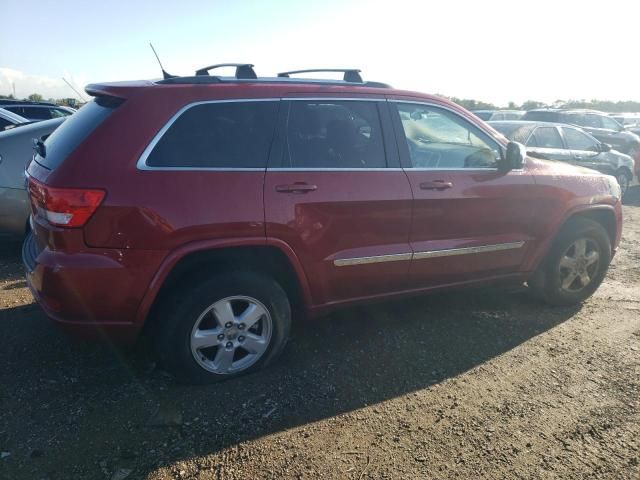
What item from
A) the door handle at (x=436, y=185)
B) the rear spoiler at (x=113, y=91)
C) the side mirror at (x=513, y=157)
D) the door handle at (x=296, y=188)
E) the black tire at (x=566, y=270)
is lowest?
the black tire at (x=566, y=270)

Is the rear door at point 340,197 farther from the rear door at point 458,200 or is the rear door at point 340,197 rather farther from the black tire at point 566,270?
the black tire at point 566,270

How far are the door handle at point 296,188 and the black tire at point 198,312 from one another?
0.57 m

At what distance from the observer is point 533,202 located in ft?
12.6

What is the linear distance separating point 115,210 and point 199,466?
1.40 m

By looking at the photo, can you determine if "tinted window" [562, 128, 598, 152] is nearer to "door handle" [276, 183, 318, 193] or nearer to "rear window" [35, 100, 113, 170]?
"door handle" [276, 183, 318, 193]

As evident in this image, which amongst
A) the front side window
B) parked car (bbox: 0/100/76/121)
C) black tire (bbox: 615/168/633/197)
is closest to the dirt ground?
the front side window

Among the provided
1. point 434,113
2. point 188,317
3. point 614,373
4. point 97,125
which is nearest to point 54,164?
point 97,125

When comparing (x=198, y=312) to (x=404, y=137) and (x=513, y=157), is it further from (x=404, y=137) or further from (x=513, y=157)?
(x=513, y=157)

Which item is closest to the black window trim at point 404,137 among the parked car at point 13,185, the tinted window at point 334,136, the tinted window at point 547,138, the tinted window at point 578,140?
the tinted window at point 334,136

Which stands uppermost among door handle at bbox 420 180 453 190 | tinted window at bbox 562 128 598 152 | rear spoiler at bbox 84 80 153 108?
rear spoiler at bbox 84 80 153 108

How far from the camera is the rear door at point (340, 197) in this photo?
2936mm

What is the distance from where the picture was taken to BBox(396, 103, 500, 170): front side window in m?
3.53

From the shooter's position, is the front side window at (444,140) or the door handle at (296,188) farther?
the front side window at (444,140)

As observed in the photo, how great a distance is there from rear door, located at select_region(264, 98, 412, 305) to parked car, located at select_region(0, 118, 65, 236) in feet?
9.49
